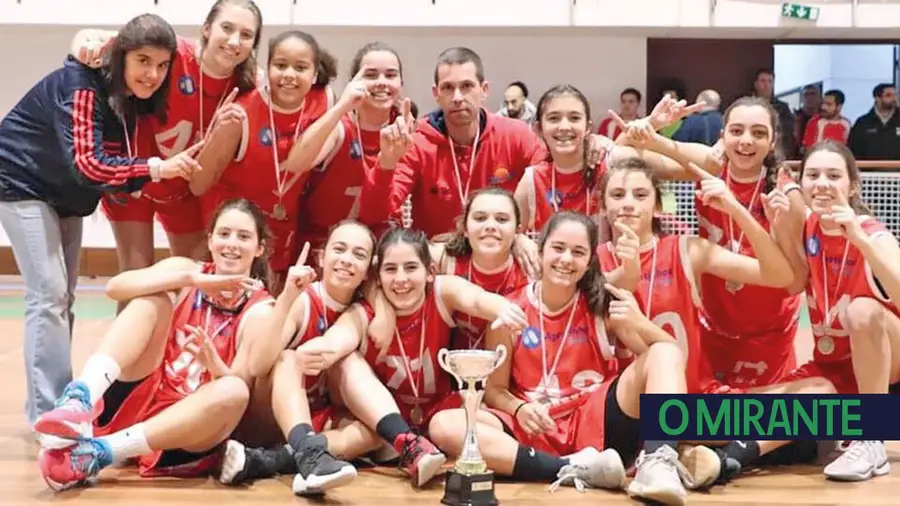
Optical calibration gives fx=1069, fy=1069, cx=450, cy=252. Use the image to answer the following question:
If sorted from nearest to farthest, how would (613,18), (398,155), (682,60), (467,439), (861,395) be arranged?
(467,439) → (861,395) → (398,155) → (613,18) → (682,60)

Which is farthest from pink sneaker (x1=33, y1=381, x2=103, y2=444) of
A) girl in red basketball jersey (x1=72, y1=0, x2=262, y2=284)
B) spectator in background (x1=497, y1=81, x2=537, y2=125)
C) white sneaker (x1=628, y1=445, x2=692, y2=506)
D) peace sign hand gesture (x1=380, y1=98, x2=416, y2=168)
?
spectator in background (x1=497, y1=81, x2=537, y2=125)

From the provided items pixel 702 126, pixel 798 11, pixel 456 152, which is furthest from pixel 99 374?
pixel 798 11

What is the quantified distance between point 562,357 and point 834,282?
0.99 m

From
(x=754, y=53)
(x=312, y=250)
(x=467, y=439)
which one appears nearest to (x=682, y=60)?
(x=754, y=53)

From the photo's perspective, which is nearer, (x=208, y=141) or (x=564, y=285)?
(x=564, y=285)

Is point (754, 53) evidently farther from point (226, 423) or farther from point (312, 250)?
point (226, 423)

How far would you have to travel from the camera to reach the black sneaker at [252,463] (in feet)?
11.2

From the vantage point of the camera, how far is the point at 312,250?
4328 millimetres

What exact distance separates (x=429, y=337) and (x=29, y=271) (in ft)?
5.06

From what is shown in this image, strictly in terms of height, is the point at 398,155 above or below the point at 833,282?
above

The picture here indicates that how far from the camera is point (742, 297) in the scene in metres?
3.96

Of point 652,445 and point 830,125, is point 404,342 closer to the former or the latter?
point 652,445

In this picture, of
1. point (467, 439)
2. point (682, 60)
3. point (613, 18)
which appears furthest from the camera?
point (682, 60)

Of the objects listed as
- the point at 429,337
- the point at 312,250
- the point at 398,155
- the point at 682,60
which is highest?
the point at 682,60
